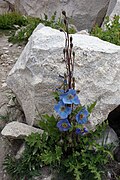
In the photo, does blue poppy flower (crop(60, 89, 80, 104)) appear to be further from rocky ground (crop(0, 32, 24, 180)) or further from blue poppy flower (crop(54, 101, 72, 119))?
rocky ground (crop(0, 32, 24, 180))

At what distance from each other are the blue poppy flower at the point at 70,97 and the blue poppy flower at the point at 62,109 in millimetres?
51

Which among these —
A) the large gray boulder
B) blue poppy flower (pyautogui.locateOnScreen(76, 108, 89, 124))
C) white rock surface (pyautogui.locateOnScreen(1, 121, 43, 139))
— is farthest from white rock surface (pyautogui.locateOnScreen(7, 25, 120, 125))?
the large gray boulder

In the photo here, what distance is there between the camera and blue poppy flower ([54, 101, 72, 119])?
2.73 metres

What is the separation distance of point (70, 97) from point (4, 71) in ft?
6.88

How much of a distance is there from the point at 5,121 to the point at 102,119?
3.27 ft

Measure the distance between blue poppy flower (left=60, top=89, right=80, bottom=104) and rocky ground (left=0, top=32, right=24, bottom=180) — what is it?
88 cm

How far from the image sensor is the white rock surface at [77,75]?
3.07m

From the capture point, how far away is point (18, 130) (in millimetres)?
3143

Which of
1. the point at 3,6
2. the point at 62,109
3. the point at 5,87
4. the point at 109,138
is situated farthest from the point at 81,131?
the point at 3,6

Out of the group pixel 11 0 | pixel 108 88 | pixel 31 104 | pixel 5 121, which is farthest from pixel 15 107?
pixel 11 0

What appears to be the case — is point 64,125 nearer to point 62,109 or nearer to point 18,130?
point 62,109

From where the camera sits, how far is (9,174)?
10.1 ft

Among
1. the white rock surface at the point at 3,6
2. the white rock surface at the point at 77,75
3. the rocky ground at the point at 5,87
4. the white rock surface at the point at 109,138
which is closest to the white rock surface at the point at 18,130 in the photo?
the white rock surface at the point at 77,75

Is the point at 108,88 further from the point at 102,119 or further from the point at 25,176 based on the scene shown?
the point at 25,176
